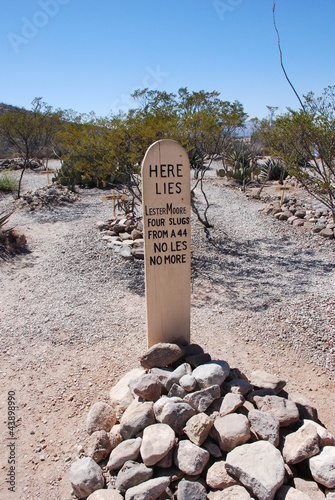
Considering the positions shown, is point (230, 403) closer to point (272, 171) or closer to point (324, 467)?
point (324, 467)

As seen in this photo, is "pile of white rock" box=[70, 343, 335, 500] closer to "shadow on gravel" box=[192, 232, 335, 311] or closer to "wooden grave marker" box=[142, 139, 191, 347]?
"wooden grave marker" box=[142, 139, 191, 347]

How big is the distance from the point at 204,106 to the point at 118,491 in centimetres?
886

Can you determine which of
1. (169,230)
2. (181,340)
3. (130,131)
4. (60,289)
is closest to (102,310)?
(60,289)

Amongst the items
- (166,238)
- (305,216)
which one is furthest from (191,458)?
(305,216)

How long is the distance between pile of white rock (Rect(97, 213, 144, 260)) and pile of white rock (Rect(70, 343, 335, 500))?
13.9ft

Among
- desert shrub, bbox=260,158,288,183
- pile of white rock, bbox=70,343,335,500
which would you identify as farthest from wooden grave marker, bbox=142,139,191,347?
desert shrub, bbox=260,158,288,183

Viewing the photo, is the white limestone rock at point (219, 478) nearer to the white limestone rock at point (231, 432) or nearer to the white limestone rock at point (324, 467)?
the white limestone rock at point (231, 432)

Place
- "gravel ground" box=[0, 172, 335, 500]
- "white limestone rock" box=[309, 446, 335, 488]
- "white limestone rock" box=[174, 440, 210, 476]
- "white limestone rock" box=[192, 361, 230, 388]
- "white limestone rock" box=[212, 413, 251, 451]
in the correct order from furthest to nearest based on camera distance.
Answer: "gravel ground" box=[0, 172, 335, 500]
"white limestone rock" box=[192, 361, 230, 388]
"white limestone rock" box=[212, 413, 251, 451]
"white limestone rock" box=[174, 440, 210, 476]
"white limestone rock" box=[309, 446, 335, 488]

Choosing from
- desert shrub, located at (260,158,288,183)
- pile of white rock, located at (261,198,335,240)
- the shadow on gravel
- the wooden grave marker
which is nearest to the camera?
the wooden grave marker

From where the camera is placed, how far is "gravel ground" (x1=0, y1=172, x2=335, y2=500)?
10.6 feet

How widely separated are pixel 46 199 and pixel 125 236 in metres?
5.50

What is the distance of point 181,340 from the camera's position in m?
3.74

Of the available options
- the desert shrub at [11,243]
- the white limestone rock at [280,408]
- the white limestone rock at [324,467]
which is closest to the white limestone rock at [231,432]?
the white limestone rock at [280,408]

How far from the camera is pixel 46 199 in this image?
12.4 m
